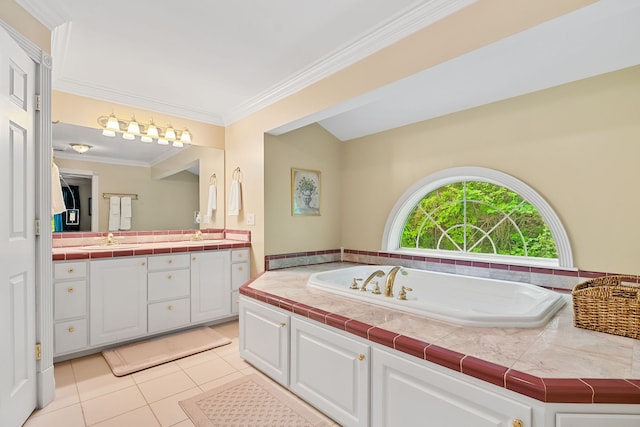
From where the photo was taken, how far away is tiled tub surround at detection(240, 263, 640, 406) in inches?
42.1

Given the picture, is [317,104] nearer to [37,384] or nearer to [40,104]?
[40,104]

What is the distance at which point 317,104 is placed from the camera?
8.66 feet

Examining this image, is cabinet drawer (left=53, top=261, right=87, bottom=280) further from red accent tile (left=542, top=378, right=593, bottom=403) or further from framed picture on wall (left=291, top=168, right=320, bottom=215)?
red accent tile (left=542, top=378, right=593, bottom=403)

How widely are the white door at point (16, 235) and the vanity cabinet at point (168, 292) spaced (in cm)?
105

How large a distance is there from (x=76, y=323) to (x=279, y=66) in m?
2.67

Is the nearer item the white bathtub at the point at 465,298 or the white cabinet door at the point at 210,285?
the white bathtub at the point at 465,298

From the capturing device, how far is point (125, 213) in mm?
3236

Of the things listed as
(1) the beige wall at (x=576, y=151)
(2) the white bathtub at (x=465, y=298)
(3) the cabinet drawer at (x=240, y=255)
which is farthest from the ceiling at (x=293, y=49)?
(3) the cabinet drawer at (x=240, y=255)

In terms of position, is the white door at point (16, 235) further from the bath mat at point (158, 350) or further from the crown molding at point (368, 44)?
the crown molding at point (368, 44)

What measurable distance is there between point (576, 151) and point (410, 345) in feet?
6.37

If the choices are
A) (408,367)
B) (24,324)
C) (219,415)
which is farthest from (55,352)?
(408,367)

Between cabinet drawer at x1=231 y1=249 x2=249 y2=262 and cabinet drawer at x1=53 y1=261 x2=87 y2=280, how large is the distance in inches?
50.9

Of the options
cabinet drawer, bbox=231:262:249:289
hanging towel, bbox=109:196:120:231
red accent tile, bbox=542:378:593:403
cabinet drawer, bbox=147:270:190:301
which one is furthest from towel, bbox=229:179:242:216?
red accent tile, bbox=542:378:593:403

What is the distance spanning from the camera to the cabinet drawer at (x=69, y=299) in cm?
243
